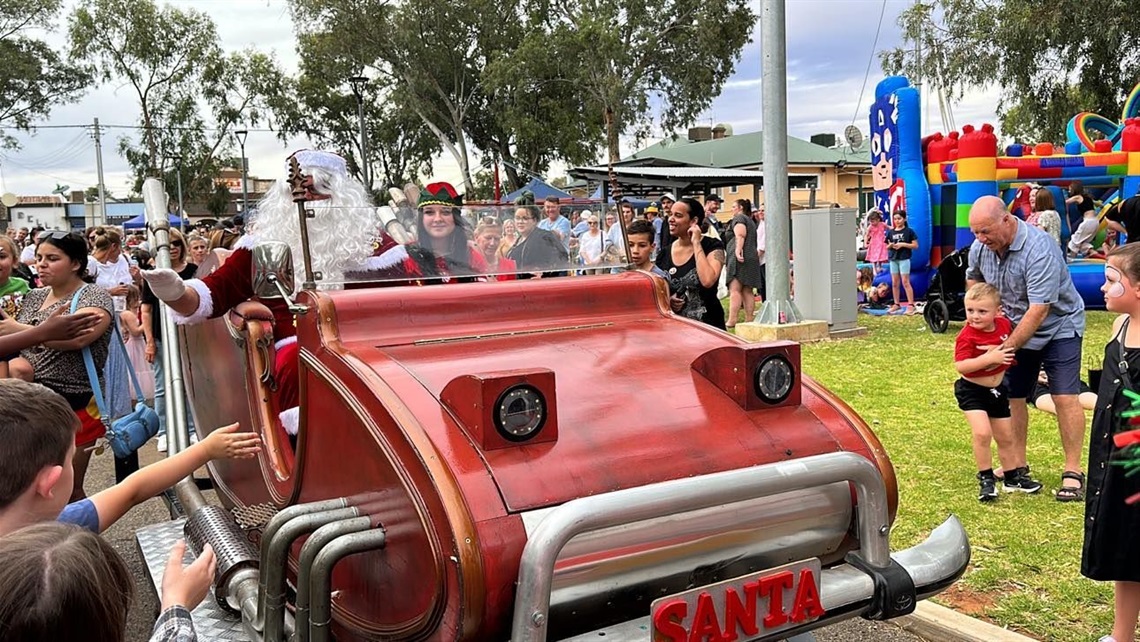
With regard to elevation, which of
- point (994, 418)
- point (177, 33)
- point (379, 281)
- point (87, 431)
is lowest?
point (994, 418)

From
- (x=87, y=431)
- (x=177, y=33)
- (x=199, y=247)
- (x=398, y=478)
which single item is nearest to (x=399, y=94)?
(x=177, y=33)

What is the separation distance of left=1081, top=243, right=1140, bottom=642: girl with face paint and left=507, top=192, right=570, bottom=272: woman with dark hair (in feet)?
6.50

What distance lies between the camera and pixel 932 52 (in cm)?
2359

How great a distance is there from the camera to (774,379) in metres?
2.68

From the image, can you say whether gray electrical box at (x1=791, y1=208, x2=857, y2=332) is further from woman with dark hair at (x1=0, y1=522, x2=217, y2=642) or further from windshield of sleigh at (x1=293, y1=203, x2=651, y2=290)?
woman with dark hair at (x1=0, y1=522, x2=217, y2=642)

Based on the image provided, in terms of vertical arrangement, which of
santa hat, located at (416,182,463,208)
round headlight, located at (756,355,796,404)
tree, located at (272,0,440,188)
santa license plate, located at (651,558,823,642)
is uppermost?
tree, located at (272,0,440,188)

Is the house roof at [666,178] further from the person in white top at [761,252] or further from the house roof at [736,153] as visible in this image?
the house roof at [736,153]

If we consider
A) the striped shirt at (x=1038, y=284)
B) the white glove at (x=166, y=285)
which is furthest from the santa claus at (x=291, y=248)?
the striped shirt at (x=1038, y=284)

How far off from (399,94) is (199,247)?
2586cm

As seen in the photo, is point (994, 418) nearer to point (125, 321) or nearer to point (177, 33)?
point (125, 321)

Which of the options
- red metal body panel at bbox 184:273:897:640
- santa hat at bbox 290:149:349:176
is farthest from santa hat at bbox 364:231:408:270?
santa hat at bbox 290:149:349:176

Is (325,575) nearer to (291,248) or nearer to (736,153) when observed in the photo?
(291,248)

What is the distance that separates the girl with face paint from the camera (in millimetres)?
2762

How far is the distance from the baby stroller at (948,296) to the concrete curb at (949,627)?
7599 mm
